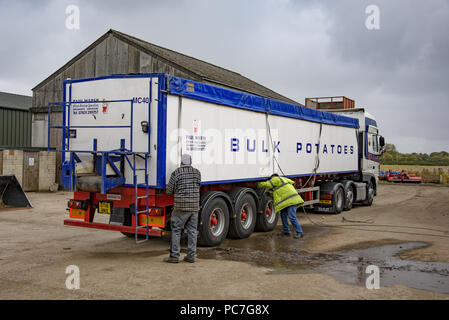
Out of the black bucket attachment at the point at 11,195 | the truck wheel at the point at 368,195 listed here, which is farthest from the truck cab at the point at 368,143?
the black bucket attachment at the point at 11,195

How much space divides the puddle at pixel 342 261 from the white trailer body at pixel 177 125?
61.3 inches

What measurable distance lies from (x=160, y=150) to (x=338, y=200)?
923 centimetres

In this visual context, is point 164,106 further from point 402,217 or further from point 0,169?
point 0,169

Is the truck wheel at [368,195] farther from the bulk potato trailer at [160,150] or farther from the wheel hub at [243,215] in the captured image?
the wheel hub at [243,215]

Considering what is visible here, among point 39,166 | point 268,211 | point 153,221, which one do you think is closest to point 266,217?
point 268,211

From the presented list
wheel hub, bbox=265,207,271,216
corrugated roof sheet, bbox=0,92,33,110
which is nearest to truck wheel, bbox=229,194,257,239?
wheel hub, bbox=265,207,271,216

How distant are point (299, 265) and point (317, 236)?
10.5 feet

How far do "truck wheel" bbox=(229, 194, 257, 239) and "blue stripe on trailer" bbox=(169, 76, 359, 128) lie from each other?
216 cm

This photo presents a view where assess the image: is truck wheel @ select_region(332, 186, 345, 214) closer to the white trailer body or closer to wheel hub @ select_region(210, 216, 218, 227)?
the white trailer body

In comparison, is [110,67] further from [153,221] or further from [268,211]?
[153,221]

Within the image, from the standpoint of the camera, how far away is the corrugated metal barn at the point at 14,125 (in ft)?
92.5

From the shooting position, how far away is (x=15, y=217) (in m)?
13.1
